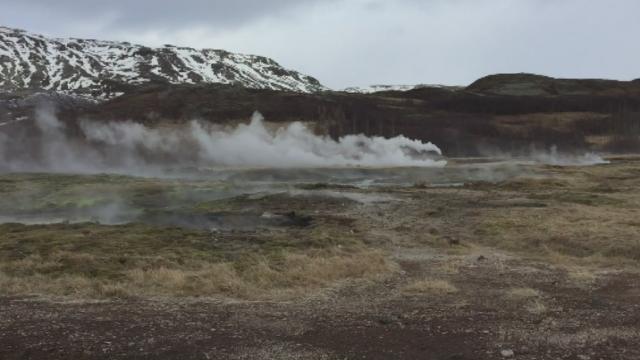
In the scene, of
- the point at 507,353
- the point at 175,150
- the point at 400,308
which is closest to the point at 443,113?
the point at 175,150

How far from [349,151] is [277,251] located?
73525 millimetres

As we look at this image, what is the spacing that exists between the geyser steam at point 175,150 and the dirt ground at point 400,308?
2041 inches

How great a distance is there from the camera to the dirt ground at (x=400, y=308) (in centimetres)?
1357

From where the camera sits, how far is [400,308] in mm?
17094

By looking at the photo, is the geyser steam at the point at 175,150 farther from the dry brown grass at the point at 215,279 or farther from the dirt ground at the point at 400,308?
the dry brown grass at the point at 215,279

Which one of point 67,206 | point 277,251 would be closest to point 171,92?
point 67,206

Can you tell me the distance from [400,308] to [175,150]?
89512mm

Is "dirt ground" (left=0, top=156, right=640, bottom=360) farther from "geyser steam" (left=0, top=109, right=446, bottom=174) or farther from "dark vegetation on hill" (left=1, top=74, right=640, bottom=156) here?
"dark vegetation on hill" (left=1, top=74, right=640, bottom=156)

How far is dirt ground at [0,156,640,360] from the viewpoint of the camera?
13.6m

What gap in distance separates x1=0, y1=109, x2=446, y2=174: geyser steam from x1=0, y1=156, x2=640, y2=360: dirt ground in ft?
170

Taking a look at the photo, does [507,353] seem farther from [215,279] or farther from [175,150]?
[175,150]

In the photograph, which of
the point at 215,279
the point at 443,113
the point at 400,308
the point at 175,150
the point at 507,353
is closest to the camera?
the point at 507,353

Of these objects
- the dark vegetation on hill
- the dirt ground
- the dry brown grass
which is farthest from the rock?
the dark vegetation on hill

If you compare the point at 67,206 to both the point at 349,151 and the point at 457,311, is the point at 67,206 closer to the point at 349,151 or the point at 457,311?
the point at 457,311
